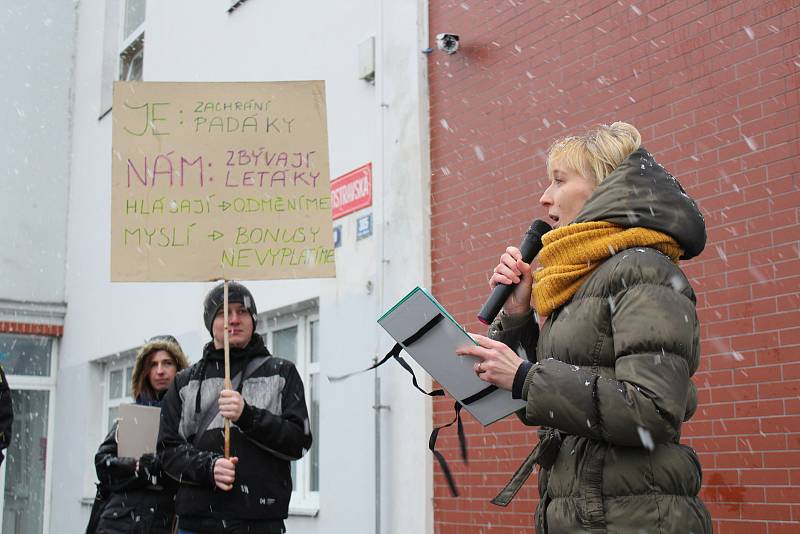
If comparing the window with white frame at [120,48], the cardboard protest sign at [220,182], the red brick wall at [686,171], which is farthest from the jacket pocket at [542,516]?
the window with white frame at [120,48]

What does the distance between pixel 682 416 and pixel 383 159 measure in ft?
18.6

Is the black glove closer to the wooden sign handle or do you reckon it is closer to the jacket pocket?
the wooden sign handle

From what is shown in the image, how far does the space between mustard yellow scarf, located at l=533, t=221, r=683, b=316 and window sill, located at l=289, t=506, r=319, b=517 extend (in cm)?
603

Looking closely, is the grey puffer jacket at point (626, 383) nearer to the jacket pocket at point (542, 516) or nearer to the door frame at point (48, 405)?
the jacket pocket at point (542, 516)

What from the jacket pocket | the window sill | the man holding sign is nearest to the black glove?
the man holding sign

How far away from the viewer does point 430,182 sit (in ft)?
25.0

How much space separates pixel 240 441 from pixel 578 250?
8.33ft

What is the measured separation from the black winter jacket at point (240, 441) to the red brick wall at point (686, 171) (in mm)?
1961

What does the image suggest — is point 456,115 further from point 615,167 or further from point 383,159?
point 615,167

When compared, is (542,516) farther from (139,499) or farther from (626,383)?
(139,499)

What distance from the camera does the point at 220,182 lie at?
5.28 m

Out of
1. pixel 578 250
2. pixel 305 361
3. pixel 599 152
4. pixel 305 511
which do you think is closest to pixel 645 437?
pixel 578 250

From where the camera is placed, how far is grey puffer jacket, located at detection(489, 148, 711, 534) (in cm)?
254

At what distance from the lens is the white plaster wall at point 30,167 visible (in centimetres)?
1522
